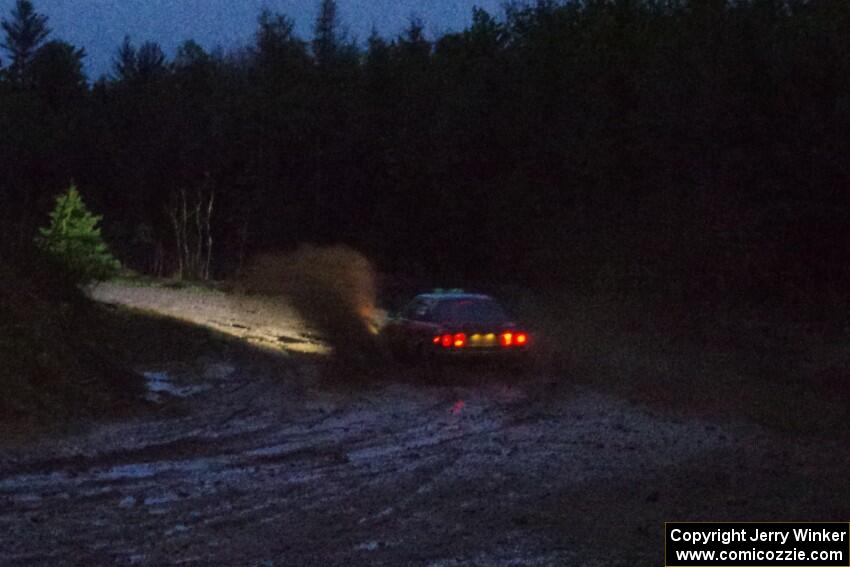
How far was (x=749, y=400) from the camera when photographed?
18234mm

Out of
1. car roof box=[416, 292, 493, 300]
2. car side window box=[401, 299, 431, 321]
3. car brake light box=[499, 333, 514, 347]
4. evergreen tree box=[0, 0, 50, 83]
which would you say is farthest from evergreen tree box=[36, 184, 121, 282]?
evergreen tree box=[0, 0, 50, 83]

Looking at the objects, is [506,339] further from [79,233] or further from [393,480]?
[79,233]

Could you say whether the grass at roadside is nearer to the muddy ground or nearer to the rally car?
the muddy ground

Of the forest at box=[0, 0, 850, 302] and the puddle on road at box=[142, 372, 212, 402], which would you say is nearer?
the puddle on road at box=[142, 372, 212, 402]

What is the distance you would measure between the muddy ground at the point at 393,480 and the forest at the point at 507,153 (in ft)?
22.5

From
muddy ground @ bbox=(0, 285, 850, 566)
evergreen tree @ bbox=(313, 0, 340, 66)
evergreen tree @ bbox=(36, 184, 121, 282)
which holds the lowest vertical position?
muddy ground @ bbox=(0, 285, 850, 566)

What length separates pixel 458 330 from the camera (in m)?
22.2

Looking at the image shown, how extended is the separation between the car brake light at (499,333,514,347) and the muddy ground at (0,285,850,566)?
94.4 inches

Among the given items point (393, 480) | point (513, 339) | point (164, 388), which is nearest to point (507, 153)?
point (513, 339)

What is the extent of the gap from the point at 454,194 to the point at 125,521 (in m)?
38.7

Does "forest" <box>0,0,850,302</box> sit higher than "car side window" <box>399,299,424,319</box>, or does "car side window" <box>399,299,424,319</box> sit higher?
"forest" <box>0,0,850,302</box>

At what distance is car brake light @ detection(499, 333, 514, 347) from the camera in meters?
22.2

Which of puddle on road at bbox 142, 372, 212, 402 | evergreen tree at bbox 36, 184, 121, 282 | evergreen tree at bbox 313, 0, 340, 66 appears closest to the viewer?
puddle on road at bbox 142, 372, 212, 402

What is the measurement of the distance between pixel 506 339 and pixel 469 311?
1163mm
